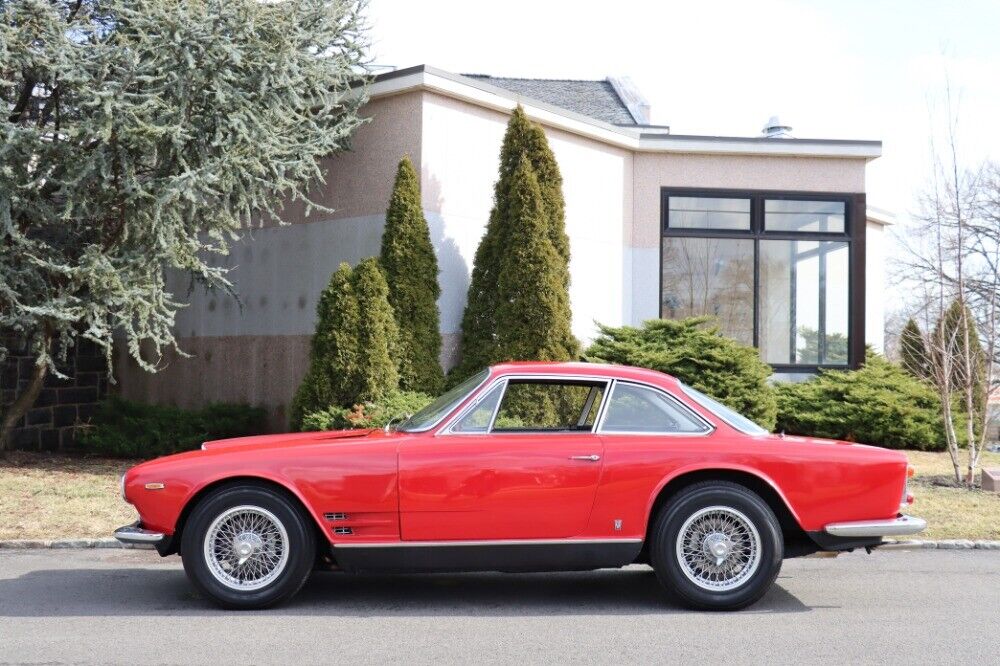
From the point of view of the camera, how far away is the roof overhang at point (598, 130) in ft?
42.6

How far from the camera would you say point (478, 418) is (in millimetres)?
6188

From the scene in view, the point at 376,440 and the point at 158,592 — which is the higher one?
the point at 376,440

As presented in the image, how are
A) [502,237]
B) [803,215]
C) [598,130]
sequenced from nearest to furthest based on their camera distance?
[502,237] < [598,130] < [803,215]

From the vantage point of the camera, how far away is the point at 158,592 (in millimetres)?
6570

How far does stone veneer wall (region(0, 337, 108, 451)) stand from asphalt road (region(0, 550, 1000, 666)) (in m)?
7.25

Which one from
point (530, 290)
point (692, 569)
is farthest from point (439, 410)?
point (530, 290)

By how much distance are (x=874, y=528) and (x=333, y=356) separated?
23.9ft

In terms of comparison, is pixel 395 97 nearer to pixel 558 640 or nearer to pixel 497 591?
pixel 497 591

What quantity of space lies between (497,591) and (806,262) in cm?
1114

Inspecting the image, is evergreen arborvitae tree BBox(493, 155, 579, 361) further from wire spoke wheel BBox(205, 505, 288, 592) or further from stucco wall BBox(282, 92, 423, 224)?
wire spoke wheel BBox(205, 505, 288, 592)

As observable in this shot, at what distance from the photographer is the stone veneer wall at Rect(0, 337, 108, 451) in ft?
46.3

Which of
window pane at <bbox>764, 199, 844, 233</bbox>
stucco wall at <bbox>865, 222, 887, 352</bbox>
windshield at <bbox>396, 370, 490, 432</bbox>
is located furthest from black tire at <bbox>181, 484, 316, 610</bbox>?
stucco wall at <bbox>865, 222, 887, 352</bbox>

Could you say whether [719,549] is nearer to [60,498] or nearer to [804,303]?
[60,498]

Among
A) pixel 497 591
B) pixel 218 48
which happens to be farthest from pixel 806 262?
pixel 497 591
